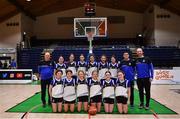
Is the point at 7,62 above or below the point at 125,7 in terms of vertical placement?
below

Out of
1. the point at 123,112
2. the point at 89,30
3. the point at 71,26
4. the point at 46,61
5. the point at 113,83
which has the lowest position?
the point at 123,112

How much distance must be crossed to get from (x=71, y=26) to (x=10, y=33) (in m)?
6.46

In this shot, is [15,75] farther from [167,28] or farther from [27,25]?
[167,28]

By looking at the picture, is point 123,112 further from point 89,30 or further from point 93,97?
point 89,30

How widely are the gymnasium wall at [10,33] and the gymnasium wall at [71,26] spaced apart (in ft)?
13.8

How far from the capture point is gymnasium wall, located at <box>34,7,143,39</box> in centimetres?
3131

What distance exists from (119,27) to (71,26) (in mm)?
4941

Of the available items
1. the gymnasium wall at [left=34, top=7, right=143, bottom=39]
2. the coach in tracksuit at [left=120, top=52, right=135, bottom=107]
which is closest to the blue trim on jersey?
the coach in tracksuit at [left=120, top=52, right=135, bottom=107]

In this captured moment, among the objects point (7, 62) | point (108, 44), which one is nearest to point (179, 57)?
point (108, 44)

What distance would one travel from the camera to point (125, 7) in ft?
97.3

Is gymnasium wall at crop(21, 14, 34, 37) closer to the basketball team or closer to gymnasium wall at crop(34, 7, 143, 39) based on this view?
gymnasium wall at crop(34, 7, 143, 39)

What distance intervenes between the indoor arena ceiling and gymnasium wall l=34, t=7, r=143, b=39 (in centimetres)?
75

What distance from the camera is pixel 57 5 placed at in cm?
2855

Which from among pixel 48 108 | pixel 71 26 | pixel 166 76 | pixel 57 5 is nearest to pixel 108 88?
pixel 48 108
